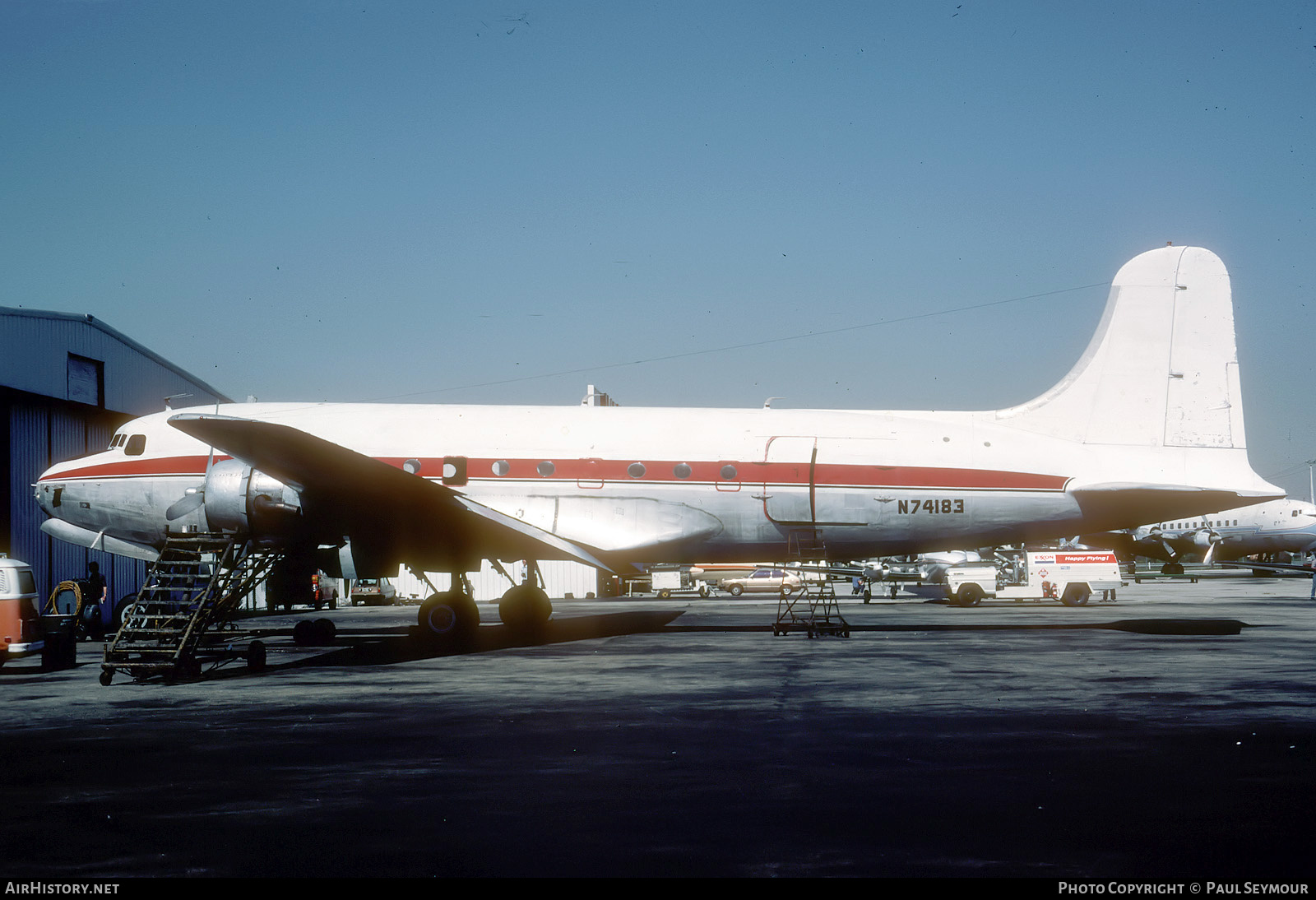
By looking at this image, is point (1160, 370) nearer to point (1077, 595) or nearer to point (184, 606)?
point (1077, 595)

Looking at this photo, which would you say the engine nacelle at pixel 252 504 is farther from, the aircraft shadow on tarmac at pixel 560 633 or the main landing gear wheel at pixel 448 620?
A: the main landing gear wheel at pixel 448 620

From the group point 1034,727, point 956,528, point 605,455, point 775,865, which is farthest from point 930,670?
point 775,865

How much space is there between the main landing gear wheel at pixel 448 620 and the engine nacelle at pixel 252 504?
11.2 feet

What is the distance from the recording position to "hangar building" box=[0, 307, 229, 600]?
3166 cm

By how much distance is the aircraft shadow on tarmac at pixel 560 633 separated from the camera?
63.8 feet

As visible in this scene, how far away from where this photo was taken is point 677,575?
188ft

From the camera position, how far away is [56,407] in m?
34.4

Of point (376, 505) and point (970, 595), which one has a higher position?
point (376, 505)

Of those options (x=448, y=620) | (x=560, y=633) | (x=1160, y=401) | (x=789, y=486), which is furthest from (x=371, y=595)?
(x=1160, y=401)

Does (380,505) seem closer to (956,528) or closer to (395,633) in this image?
(395,633)

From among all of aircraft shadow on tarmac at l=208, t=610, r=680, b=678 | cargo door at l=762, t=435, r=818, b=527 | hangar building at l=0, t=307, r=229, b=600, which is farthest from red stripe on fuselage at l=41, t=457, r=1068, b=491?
hangar building at l=0, t=307, r=229, b=600

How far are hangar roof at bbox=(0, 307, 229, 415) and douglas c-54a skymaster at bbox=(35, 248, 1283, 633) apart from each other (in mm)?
10646

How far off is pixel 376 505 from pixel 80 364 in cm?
2167

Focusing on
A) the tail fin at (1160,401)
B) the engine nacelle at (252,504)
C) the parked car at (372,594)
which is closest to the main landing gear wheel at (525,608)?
the engine nacelle at (252,504)
